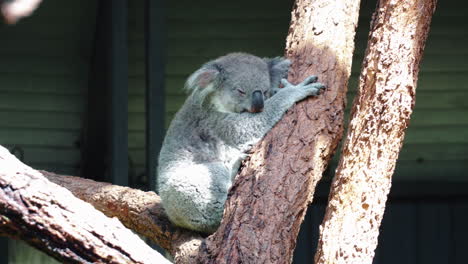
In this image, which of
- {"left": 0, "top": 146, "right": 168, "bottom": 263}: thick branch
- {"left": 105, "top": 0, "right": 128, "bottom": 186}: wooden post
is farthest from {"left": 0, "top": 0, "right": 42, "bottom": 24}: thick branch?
{"left": 105, "top": 0, "right": 128, "bottom": 186}: wooden post

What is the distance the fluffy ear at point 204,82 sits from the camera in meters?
3.98

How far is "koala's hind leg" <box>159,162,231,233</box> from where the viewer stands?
350 centimetres

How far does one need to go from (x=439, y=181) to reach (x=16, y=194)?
563cm

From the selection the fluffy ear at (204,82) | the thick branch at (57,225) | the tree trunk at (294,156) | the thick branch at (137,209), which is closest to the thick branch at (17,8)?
the thick branch at (57,225)

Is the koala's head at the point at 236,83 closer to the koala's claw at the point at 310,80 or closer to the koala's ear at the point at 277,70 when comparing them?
the koala's ear at the point at 277,70

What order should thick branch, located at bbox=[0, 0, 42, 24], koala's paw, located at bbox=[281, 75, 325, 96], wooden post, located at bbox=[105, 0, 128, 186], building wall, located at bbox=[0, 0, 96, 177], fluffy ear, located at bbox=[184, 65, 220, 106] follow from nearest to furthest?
1. thick branch, located at bbox=[0, 0, 42, 24]
2. koala's paw, located at bbox=[281, 75, 325, 96]
3. fluffy ear, located at bbox=[184, 65, 220, 106]
4. wooden post, located at bbox=[105, 0, 128, 186]
5. building wall, located at bbox=[0, 0, 96, 177]

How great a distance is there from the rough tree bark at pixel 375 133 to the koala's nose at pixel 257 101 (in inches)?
33.9

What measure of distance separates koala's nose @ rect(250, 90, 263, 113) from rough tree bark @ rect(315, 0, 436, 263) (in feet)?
2.83

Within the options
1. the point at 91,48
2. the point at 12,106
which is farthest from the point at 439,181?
the point at 12,106

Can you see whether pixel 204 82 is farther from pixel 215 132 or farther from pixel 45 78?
pixel 45 78

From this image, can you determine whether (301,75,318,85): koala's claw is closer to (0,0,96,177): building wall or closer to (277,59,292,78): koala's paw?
(277,59,292,78): koala's paw

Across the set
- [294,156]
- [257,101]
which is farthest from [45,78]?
[294,156]

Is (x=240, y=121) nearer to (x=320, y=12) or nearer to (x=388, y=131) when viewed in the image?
(x=320, y=12)

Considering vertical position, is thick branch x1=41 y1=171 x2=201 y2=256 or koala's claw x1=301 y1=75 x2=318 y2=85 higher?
koala's claw x1=301 y1=75 x2=318 y2=85
